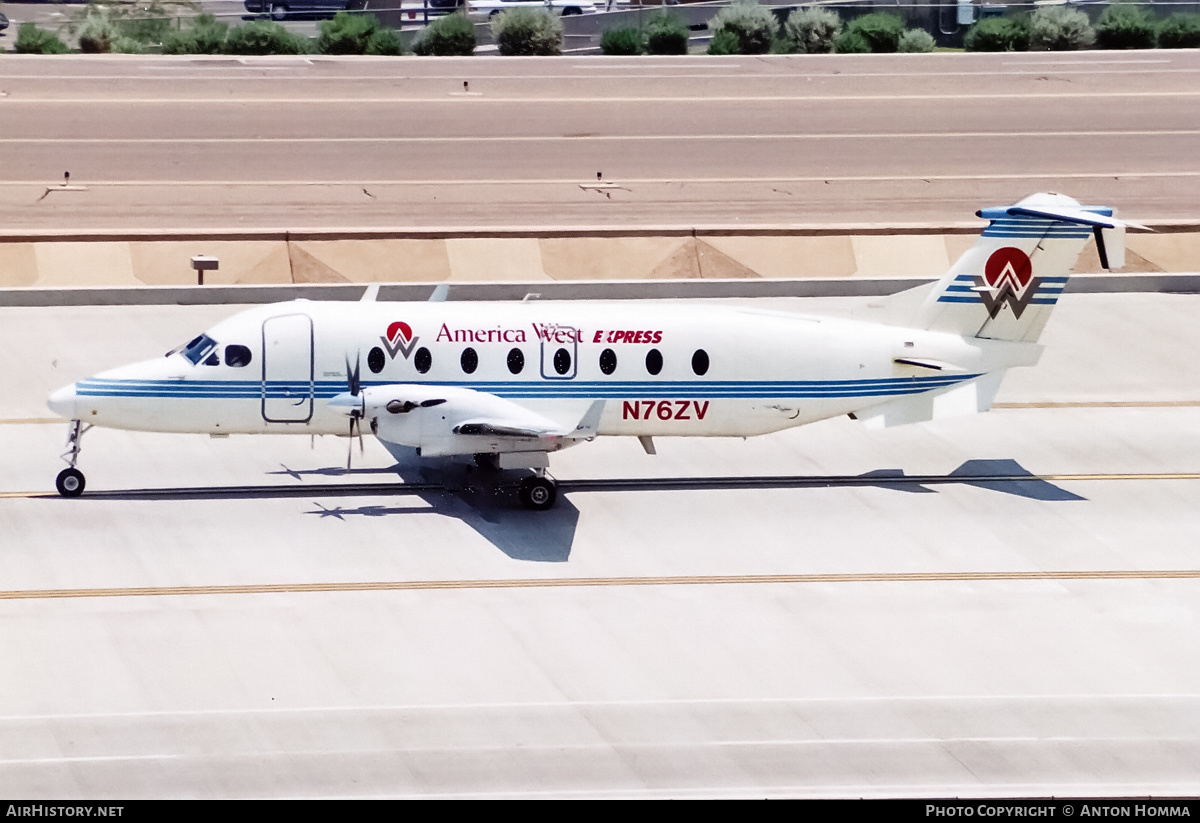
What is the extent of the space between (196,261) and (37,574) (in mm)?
13959

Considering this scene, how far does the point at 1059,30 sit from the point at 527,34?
19.4 meters

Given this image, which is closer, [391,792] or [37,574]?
[391,792]

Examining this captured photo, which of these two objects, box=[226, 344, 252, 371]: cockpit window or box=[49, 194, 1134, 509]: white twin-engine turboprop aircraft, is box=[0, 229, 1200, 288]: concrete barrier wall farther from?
box=[226, 344, 252, 371]: cockpit window

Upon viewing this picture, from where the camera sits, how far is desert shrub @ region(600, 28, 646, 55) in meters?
59.7

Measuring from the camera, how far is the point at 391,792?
15.8m

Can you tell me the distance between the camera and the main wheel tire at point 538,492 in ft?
75.6

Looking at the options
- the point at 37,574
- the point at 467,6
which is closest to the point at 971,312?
the point at 37,574

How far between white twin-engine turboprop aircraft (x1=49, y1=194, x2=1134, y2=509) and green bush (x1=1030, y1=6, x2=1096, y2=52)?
129 feet

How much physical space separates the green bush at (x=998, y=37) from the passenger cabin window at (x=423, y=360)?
140ft

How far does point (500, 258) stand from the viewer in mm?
35438

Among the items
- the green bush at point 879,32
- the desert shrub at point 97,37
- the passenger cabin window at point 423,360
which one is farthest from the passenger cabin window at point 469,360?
the desert shrub at point 97,37

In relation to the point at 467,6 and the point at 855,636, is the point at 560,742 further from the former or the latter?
the point at 467,6

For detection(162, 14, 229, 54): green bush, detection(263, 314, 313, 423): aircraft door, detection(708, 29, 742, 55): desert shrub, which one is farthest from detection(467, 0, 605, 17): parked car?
detection(263, 314, 313, 423): aircraft door

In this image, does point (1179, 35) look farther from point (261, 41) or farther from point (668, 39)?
point (261, 41)
